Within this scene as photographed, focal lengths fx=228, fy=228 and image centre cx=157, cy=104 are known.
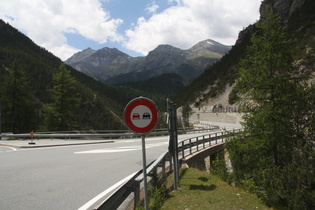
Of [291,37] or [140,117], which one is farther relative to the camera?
[291,37]

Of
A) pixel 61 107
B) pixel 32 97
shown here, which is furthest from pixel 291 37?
pixel 32 97

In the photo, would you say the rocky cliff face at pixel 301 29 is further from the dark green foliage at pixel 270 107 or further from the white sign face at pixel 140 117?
the white sign face at pixel 140 117

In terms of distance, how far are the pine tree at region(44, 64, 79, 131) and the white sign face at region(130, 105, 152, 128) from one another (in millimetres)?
29397

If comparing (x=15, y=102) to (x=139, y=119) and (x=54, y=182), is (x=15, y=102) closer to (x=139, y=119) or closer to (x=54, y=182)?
(x=54, y=182)

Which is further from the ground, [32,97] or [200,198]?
[32,97]

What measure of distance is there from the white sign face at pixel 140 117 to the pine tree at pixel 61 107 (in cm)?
2940

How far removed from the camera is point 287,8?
331 ft

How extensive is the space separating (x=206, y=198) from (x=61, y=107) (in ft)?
96.7

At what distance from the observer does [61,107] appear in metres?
31.4

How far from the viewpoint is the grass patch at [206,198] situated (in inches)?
205

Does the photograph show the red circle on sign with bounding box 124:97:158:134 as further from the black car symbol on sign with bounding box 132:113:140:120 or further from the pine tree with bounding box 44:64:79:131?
the pine tree with bounding box 44:64:79:131

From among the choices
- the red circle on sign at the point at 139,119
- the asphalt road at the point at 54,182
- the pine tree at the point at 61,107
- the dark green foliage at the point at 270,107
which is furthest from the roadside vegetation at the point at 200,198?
the pine tree at the point at 61,107

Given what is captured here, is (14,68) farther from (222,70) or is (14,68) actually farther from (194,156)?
(222,70)

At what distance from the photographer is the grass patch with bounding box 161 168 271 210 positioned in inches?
205
